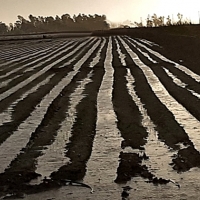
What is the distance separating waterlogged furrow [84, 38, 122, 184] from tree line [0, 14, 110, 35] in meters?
90.8

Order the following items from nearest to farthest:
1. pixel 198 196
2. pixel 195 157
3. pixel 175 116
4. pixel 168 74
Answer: pixel 198 196 → pixel 195 157 → pixel 175 116 → pixel 168 74

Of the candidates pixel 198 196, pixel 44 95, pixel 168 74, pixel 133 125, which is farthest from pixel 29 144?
pixel 168 74

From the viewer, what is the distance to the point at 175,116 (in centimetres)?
605

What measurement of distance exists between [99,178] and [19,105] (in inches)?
148

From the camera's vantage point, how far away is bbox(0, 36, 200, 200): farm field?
3738mm

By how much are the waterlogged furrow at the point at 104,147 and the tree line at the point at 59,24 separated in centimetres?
9081

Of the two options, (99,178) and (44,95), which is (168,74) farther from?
(99,178)

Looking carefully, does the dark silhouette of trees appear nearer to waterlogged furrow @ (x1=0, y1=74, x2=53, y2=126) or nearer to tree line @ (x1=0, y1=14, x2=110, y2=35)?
tree line @ (x1=0, y1=14, x2=110, y2=35)

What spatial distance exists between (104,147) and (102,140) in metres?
0.26

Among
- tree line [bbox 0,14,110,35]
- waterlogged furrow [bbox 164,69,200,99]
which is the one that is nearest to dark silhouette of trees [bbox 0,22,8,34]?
tree line [bbox 0,14,110,35]

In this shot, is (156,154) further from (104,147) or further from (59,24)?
(59,24)

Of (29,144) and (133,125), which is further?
(133,125)

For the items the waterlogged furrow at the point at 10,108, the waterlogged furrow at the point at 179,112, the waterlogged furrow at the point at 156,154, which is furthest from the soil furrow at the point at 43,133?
the waterlogged furrow at the point at 179,112

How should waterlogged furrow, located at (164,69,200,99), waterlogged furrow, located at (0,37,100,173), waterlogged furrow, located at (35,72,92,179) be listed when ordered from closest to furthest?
Answer: 1. waterlogged furrow, located at (35,72,92,179)
2. waterlogged furrow, located at (0,37,100,173)
3. waterlogged furrow, located at (164,69,200,99)
